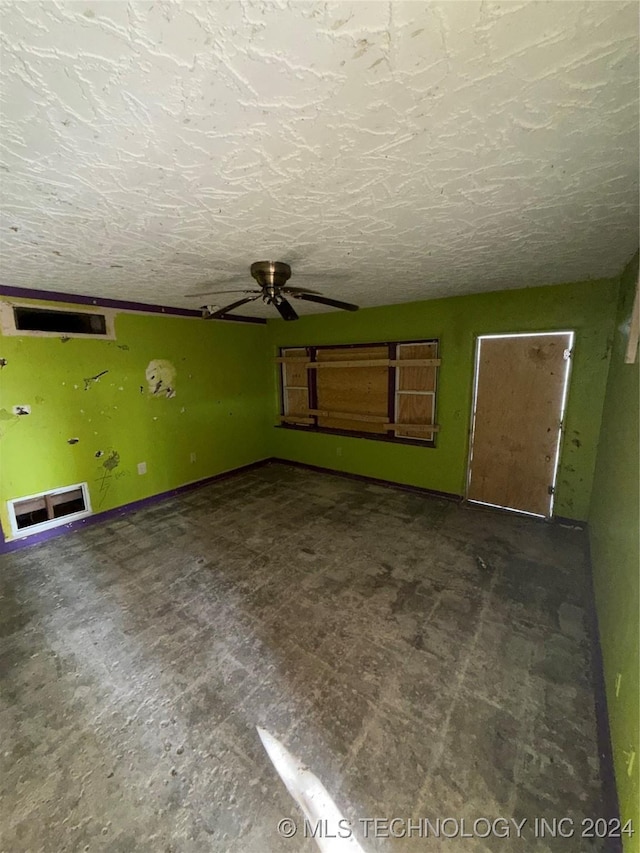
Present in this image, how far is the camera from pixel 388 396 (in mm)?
4176

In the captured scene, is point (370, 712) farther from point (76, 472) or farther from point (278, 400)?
point (278, 400)

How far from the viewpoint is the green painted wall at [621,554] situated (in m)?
1.15

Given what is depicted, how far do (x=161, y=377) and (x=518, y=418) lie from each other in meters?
3.98

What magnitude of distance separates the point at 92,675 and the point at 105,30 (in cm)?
250

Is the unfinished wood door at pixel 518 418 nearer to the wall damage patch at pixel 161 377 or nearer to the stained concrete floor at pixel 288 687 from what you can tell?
the stained concrete floor at pixel 288 687

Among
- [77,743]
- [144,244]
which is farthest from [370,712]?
[144,244]

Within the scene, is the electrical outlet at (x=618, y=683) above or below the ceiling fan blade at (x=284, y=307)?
below

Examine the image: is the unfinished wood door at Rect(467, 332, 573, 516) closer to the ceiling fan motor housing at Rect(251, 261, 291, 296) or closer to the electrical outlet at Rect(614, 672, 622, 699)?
the electrical outlet at Rect(614, 672, 622, 699)

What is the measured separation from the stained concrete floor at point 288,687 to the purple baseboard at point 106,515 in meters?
0.12

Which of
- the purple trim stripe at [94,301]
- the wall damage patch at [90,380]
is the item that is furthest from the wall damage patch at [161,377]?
the purple trim stripe at [94,301]

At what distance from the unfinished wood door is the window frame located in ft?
1.64

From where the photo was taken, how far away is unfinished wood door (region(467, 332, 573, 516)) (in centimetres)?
310

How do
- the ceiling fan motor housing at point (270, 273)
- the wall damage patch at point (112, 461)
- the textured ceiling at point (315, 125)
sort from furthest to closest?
the wall damage patch at point (112, 461), the ceiling fan motor housing at point (270, 273), the textured ceiling at point (315, 125)

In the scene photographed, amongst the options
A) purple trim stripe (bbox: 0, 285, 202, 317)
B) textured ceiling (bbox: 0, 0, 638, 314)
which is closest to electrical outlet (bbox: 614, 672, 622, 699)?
textured ceiling (bbox: 0, 0, 638, 314)
